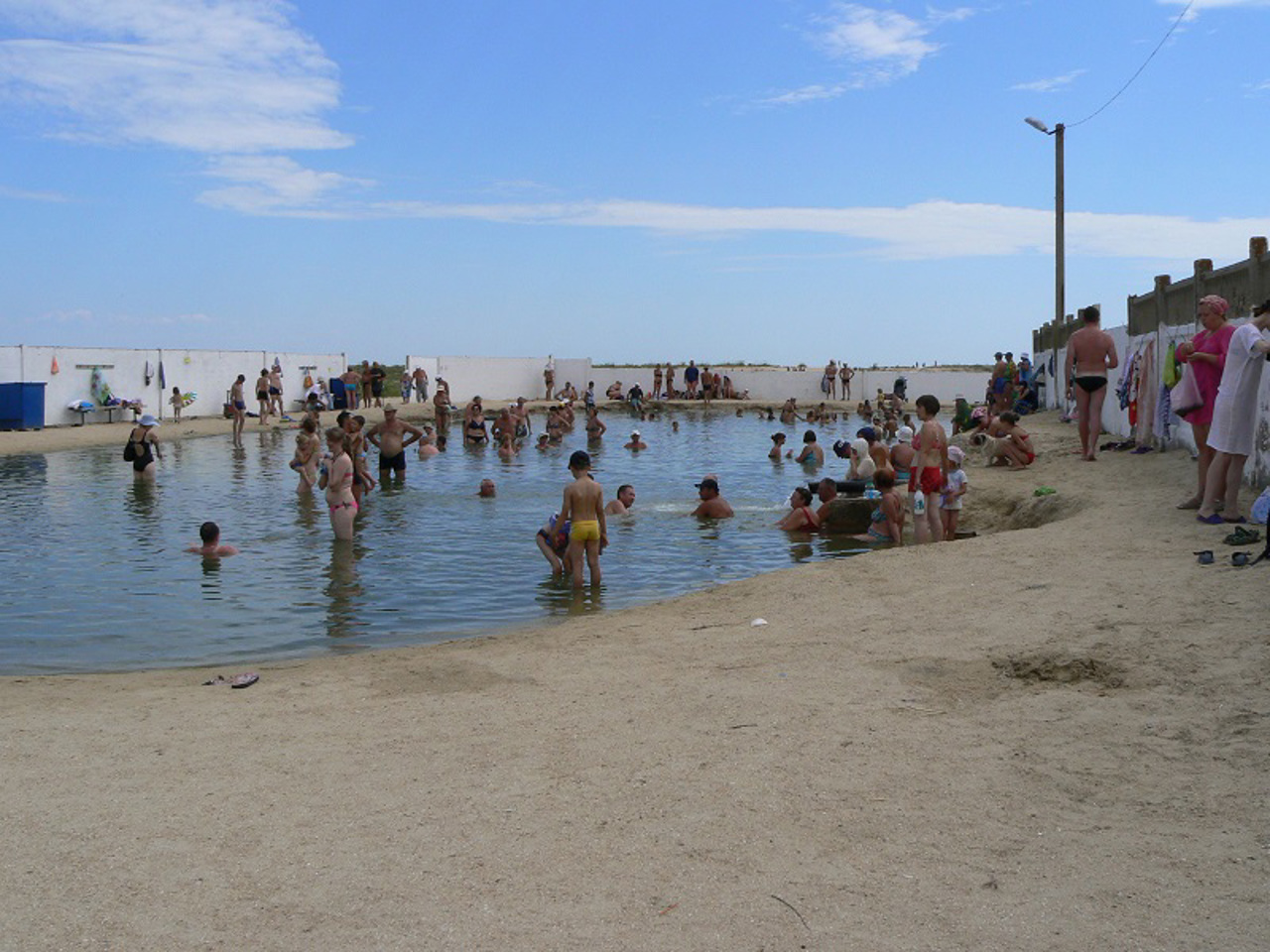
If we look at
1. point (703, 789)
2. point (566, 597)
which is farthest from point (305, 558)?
point (703, 789)

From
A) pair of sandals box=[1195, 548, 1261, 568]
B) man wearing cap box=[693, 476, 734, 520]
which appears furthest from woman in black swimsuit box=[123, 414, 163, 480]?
pair of sandals box=[1195, 548, 1261, 568]

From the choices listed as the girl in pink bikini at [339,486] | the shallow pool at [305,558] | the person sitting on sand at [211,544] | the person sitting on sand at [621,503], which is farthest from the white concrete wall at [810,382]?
the person sitting on sand at [211,544]

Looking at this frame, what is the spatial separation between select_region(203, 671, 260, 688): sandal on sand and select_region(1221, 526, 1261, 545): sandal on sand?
698 centimetres

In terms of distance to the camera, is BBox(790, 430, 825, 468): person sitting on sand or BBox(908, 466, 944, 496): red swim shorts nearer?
BBox(908, 466, 944, 496): red swim shorts

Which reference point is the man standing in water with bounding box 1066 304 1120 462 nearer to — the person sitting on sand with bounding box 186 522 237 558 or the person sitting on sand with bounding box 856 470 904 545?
the person sitting on sand with bounding box 856 470 904 545

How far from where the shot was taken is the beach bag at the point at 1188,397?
10.1m

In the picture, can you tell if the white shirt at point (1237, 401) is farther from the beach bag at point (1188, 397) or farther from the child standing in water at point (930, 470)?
the child standing in water at point (930, 470)

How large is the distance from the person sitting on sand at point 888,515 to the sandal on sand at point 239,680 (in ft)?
27.5

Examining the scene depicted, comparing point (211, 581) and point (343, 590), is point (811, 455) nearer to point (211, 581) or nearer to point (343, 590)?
point (343, 590)

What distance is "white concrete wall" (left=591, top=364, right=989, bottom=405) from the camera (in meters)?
56.7

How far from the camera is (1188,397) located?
10.2 m

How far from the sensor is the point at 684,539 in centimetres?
1580

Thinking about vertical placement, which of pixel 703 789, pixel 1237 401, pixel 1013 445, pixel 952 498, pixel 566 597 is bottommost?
pixel 566 597

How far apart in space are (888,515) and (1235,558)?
647 centimetres
